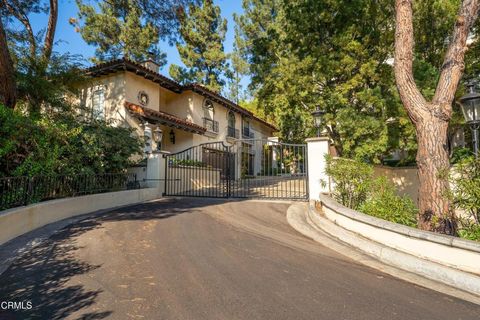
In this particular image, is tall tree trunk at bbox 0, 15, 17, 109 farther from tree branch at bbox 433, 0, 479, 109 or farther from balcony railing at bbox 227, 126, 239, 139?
balcony railing at bbox 227, 126, 239, 139

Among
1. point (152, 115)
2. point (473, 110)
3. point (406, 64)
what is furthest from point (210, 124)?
point (473, 110)

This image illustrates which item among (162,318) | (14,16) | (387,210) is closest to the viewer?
(162,318)

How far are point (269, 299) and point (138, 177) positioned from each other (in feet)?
30.5

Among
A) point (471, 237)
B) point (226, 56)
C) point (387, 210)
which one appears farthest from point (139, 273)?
point (226, 56)

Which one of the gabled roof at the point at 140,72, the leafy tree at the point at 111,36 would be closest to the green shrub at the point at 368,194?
the gabled roof at the point at 140,72

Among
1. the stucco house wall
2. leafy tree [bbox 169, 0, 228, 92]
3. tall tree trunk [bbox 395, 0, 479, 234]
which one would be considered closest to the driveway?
tall tree trunk [bbox 395, 0, 479, 234]

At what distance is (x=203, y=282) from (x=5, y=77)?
26.4ft

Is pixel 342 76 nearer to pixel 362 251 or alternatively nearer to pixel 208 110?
pixel 362 251

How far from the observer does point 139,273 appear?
11.5 feet

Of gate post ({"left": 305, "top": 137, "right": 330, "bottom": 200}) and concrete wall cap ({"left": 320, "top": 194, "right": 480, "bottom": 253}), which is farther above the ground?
gate post ({"left": 305, "top": 137, "right": 330, "bottom": 200})

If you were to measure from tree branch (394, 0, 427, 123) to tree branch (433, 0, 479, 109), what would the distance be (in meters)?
0.32

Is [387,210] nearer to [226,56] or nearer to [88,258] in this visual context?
[88,258]

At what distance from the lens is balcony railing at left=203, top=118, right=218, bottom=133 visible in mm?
18797

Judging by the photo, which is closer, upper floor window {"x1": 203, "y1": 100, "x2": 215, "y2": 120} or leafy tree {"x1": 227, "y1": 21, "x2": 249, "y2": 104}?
upper floor window {"x1": 203, "y1": 100, "x2": 215, "y2": 120}
